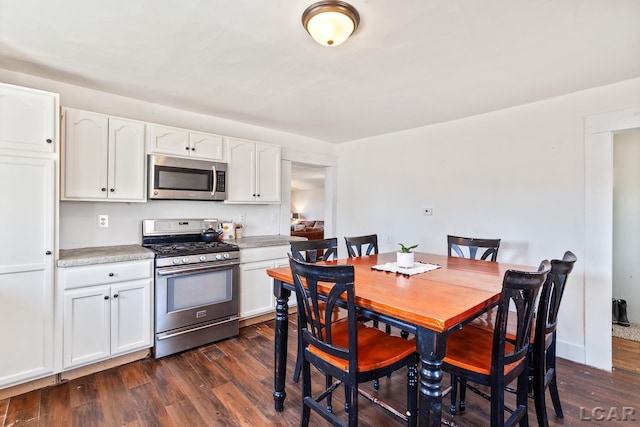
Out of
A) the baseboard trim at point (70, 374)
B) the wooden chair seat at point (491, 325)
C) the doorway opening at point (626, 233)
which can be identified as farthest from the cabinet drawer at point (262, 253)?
the doorway opening at point (626, 233)

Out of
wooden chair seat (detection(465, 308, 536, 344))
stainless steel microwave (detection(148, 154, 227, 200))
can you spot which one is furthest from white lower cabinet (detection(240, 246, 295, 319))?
wooden chair seat (detection(465, 308, 536, 344))

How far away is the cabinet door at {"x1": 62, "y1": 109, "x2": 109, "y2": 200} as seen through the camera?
2.45m

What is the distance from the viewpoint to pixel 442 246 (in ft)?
11.7

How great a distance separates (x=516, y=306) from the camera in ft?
4.55

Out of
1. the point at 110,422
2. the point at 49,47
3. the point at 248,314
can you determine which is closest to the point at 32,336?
the point at 110,422

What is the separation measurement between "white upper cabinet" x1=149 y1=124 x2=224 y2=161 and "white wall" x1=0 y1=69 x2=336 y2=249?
12.4 inches

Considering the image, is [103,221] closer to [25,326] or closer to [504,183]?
[25,326]

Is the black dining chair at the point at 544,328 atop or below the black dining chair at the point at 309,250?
below

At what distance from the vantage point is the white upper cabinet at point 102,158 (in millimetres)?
2465

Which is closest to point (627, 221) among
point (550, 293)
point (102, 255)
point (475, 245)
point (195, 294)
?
point (475, 245)

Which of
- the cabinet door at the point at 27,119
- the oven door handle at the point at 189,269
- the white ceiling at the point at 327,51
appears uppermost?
the white ceiling at the point at 327,51

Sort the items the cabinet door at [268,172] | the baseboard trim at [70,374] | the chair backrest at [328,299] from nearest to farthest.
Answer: the chair backrest at [328,299] → the baseboard trim at [70,374] → the cabinet door at [268,172]

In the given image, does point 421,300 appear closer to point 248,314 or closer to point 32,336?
point 248,314

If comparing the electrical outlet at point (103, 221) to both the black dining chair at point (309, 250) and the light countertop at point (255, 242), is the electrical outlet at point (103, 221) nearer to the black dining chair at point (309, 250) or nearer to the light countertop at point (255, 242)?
the light countertop at point (255, 242)
